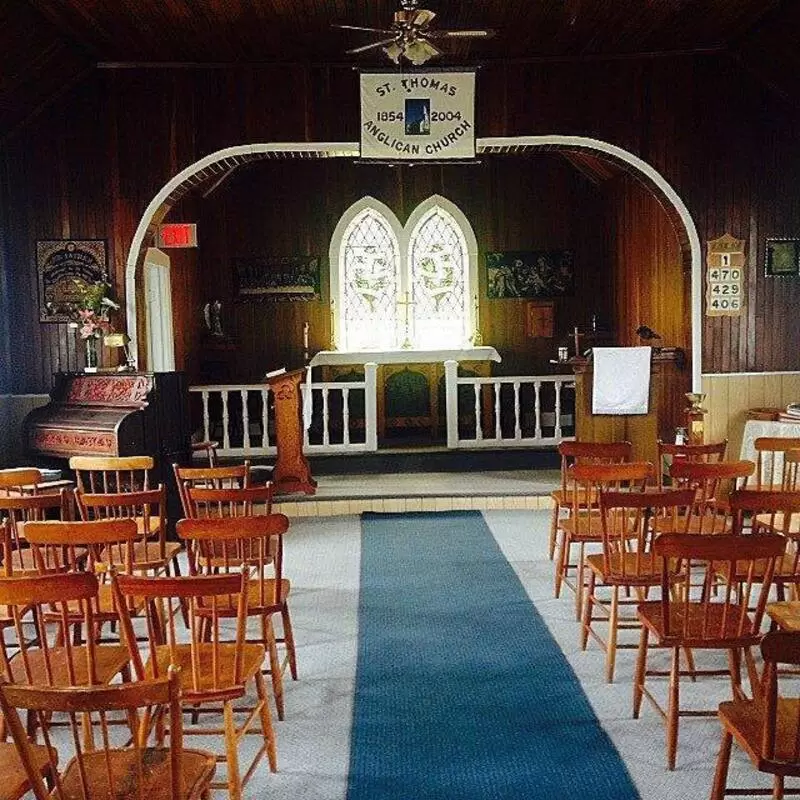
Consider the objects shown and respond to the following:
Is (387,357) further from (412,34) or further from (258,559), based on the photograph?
(258,559)

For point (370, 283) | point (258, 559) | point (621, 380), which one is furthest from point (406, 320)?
point (258, 559)

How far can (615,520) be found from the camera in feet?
17.8

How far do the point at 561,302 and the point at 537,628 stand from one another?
7.93 metres

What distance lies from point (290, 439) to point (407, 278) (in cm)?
486

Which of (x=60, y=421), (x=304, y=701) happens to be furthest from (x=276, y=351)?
(x=304, y=701)

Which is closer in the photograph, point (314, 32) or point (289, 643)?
point (289, 643)

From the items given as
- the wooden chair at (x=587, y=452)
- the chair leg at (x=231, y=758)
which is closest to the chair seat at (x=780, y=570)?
the wooden chair at (x=587, y=452)

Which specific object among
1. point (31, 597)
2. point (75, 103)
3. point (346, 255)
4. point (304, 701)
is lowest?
point (304, 701)

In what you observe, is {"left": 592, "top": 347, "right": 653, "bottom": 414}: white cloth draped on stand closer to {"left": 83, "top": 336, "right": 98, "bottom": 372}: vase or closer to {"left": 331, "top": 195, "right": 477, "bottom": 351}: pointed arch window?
{"left": 83, "top": 336, "right": 98, "bottom": 372}: vase

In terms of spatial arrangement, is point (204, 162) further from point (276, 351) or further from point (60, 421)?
point (276, 351)

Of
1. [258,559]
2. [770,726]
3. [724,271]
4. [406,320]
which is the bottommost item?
[770,726]

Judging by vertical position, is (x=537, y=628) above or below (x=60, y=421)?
below

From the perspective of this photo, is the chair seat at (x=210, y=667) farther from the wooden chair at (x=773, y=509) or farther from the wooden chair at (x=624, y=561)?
the wooden chair at (x=773, y=509)

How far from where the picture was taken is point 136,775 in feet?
8.23
